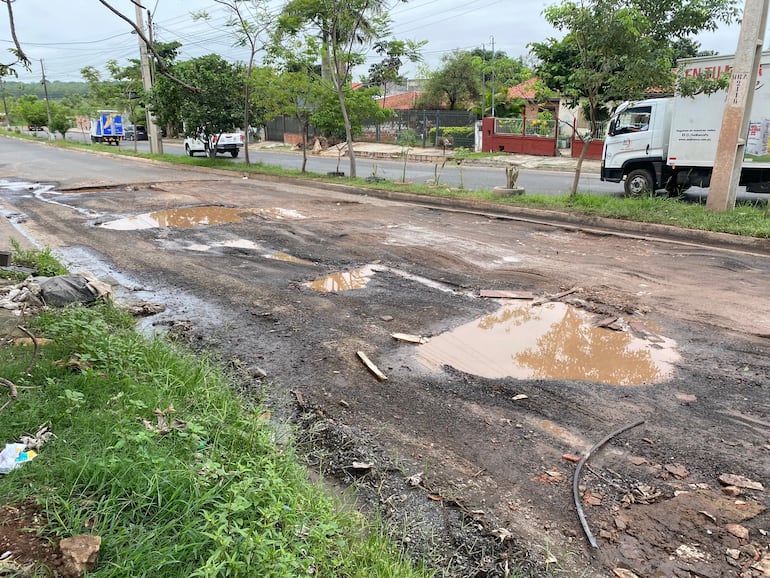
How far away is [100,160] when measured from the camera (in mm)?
27516

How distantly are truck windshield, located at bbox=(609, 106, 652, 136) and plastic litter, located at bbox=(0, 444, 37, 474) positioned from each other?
49.8ft

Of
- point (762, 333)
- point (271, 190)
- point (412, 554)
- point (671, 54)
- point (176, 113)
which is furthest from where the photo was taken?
point (176, 113)

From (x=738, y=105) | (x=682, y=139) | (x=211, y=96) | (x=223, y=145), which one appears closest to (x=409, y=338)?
(x=738, y=105)

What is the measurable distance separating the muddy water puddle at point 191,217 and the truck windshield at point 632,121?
872 cm

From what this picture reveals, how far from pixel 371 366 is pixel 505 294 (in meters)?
2.72

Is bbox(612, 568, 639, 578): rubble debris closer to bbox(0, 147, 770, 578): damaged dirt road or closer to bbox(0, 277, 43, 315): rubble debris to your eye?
bbox(0, 147, 770, 578): damaged dirt road

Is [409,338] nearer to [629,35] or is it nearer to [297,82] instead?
[629,35]

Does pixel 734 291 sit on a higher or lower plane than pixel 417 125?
lower

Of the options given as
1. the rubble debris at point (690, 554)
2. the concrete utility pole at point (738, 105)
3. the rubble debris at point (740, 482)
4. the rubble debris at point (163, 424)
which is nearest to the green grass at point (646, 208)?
the concrete utility pole at point (738, 105)

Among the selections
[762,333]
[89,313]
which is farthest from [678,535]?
[89,313]

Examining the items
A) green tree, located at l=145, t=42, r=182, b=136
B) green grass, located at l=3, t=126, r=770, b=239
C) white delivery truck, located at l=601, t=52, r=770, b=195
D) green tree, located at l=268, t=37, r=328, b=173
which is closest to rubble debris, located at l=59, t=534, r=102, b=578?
green grass, located at l=3, t=126, r=770, b=239

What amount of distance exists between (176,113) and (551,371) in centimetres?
2228

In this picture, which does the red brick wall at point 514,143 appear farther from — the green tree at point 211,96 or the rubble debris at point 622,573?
the rubble debris at point 622,573

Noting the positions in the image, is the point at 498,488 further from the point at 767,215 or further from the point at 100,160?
the point at 100,160
